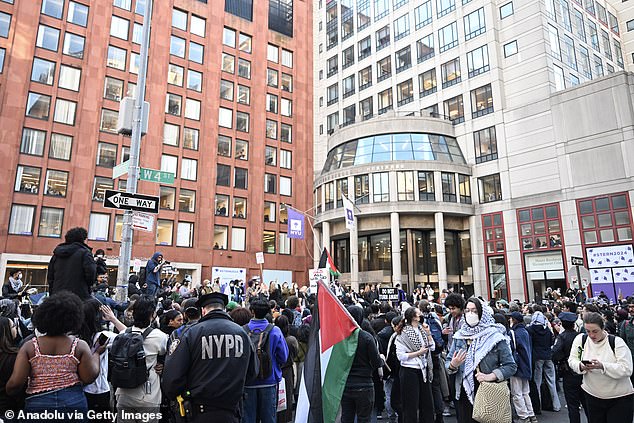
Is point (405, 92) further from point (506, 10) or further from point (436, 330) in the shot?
point (436, 330)

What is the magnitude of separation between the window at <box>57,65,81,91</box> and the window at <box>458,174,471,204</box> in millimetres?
35260

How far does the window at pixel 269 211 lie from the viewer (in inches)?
1811

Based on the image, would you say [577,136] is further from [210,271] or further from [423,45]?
[210,271]

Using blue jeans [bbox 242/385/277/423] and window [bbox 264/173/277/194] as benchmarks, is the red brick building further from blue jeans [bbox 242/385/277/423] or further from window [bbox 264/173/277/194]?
blue jeans [bbox 242/385/277/423]

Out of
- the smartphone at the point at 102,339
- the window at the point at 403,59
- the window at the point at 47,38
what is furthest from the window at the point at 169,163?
the smartphone at the point at 102,339

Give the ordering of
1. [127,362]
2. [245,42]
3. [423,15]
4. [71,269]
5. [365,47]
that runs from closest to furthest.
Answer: [127,362]
[71,269]
[423,15]
[245,42]
[365,47]

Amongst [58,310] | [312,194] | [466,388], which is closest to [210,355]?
[58,310]

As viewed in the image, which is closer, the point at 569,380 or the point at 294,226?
the point at 569,380

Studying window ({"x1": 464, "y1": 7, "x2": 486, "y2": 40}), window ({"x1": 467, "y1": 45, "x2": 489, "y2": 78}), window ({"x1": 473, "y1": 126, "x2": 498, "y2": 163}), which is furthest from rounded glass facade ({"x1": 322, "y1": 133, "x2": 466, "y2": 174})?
window ({"x1": 464, "y1": 7, "x2": 486, "y2": 40})

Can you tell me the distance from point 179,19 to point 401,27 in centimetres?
2355

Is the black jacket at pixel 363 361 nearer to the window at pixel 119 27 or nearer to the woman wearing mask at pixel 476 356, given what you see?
the woman wearing mask at pixel 476 356

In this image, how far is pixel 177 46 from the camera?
43.1 metres

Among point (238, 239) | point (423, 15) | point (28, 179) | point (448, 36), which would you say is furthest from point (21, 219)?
point (423, 15)

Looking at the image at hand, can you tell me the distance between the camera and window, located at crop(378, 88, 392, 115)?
150 feet
